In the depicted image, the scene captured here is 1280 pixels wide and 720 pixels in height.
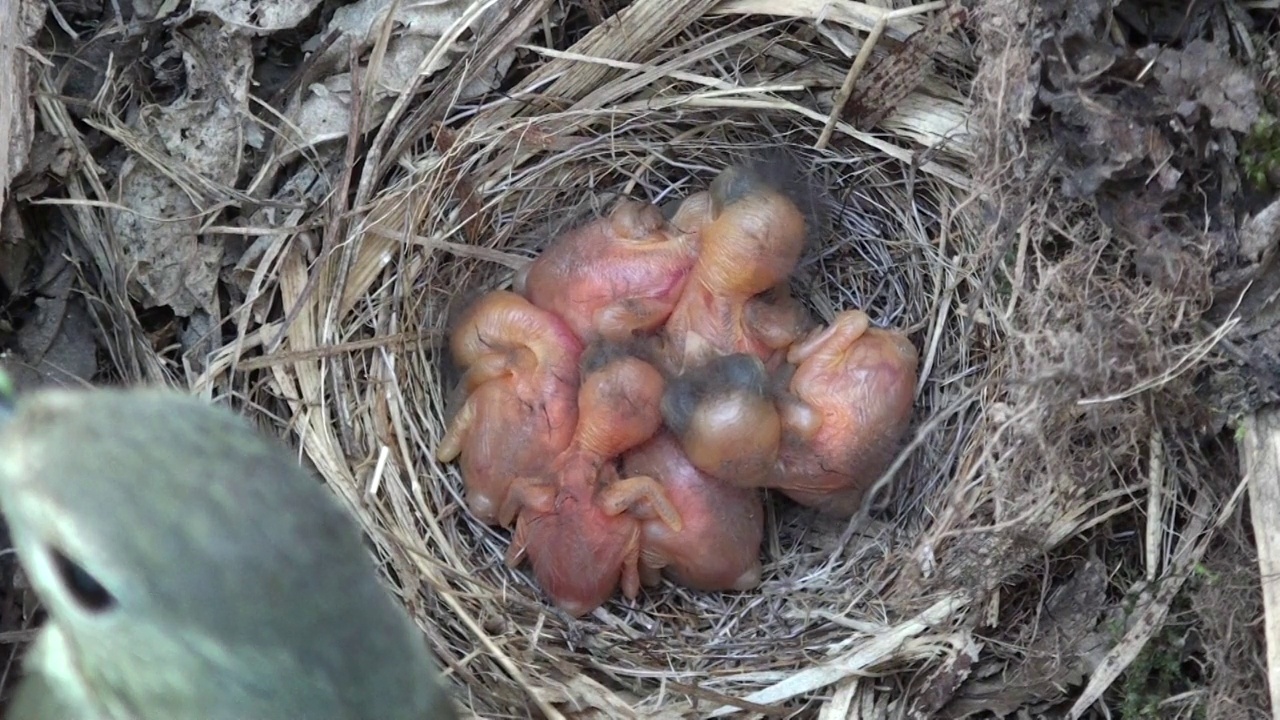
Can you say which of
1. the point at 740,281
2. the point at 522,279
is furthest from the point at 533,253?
the point at 740,281

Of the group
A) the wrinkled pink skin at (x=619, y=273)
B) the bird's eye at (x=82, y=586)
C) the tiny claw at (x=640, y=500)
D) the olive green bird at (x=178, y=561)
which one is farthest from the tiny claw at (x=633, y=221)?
the bird's eye at (x=82, y=586)

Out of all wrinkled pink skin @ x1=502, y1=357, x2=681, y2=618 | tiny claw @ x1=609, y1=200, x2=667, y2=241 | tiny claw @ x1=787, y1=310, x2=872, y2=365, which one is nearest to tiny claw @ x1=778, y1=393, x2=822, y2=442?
tiny claw @ x1=787, y1=310, x2=872, y2=365

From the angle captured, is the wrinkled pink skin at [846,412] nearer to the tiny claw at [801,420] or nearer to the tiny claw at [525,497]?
the tiny claw at [801,420]

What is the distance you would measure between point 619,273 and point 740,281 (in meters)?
0.28

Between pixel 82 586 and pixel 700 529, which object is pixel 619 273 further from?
pixel 82 586

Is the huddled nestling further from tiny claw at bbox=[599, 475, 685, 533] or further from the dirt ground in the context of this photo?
the dirt ground

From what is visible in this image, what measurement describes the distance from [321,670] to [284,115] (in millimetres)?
1758

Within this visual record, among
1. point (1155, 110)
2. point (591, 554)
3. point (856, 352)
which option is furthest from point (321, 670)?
point (1155, 110)

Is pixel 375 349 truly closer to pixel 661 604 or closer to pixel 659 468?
pixel 659 468

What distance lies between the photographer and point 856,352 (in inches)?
91.9

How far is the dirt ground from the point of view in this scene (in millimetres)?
1926

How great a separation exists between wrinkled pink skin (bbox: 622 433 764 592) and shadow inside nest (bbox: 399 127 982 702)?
0.11 meters

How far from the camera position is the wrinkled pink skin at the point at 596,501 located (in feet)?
7.48

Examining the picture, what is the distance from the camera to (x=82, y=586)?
40.0 inches
